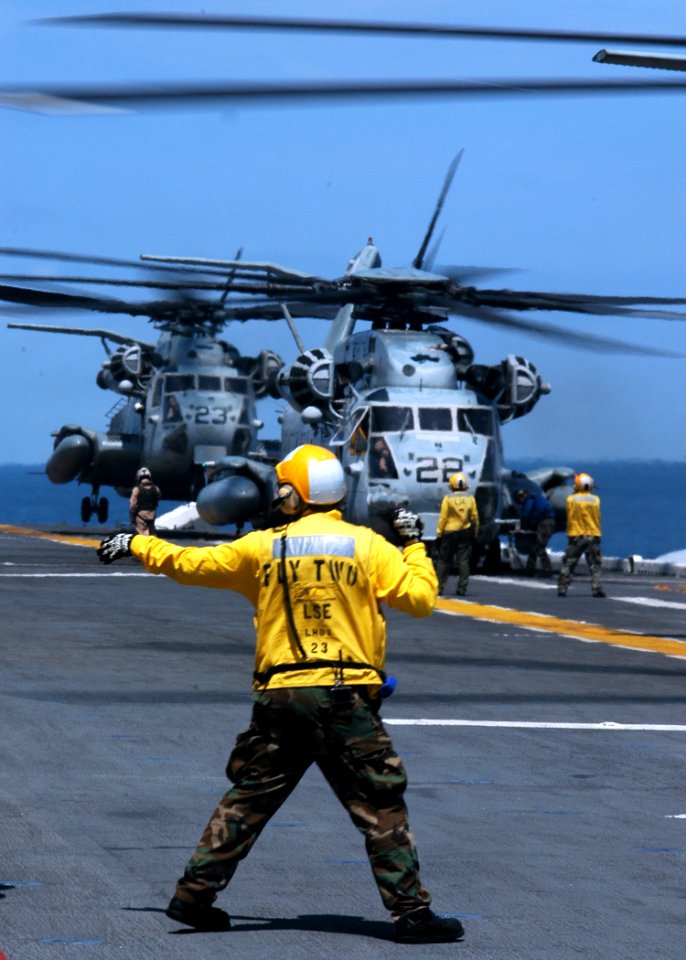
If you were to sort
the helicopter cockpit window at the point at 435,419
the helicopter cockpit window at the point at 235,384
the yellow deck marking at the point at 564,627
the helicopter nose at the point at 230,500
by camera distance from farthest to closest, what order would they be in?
the helicopter cockpit window at the point at 235,384 → the helicopter nose at the point at 230,500 → the helicopter cockpit window at the point at 435,419 → the yellow deck marking at the point at 564,627

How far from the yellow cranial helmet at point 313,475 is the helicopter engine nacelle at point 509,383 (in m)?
25.4

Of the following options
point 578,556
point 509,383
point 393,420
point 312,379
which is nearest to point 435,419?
point 393,420

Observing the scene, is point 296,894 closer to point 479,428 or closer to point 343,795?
point 343,795

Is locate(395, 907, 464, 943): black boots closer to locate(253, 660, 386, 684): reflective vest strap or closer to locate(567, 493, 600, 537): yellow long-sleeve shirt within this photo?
locate(253, 660, 386, 684): reflective vest strap

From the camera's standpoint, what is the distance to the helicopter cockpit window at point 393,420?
98.5 ft

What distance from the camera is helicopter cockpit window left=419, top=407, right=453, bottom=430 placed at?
30156 millimetres

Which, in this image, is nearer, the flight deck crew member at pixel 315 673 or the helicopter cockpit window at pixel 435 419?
the flight deck crew member at pixel 315 673

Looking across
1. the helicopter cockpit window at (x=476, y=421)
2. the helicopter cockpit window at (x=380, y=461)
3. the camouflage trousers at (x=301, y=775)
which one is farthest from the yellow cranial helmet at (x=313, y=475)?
the helicopter cockpit window at (x=476, y=421)

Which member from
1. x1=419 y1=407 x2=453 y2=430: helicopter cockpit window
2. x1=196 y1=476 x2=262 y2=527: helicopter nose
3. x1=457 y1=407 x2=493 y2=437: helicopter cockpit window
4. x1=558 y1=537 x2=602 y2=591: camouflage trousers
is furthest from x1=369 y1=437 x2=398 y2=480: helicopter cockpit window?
x1=196 y1=476 x2=262 y2=527: helicopter nose

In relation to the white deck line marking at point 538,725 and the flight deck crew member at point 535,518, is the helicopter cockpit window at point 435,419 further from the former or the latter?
the white deck line marking at point 538,725

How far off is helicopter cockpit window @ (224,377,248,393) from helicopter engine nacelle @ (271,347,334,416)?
10862 mm

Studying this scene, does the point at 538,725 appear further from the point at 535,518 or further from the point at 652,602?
the point at 535,518

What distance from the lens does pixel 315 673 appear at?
6379 mm

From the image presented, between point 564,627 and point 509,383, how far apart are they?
11669mm
